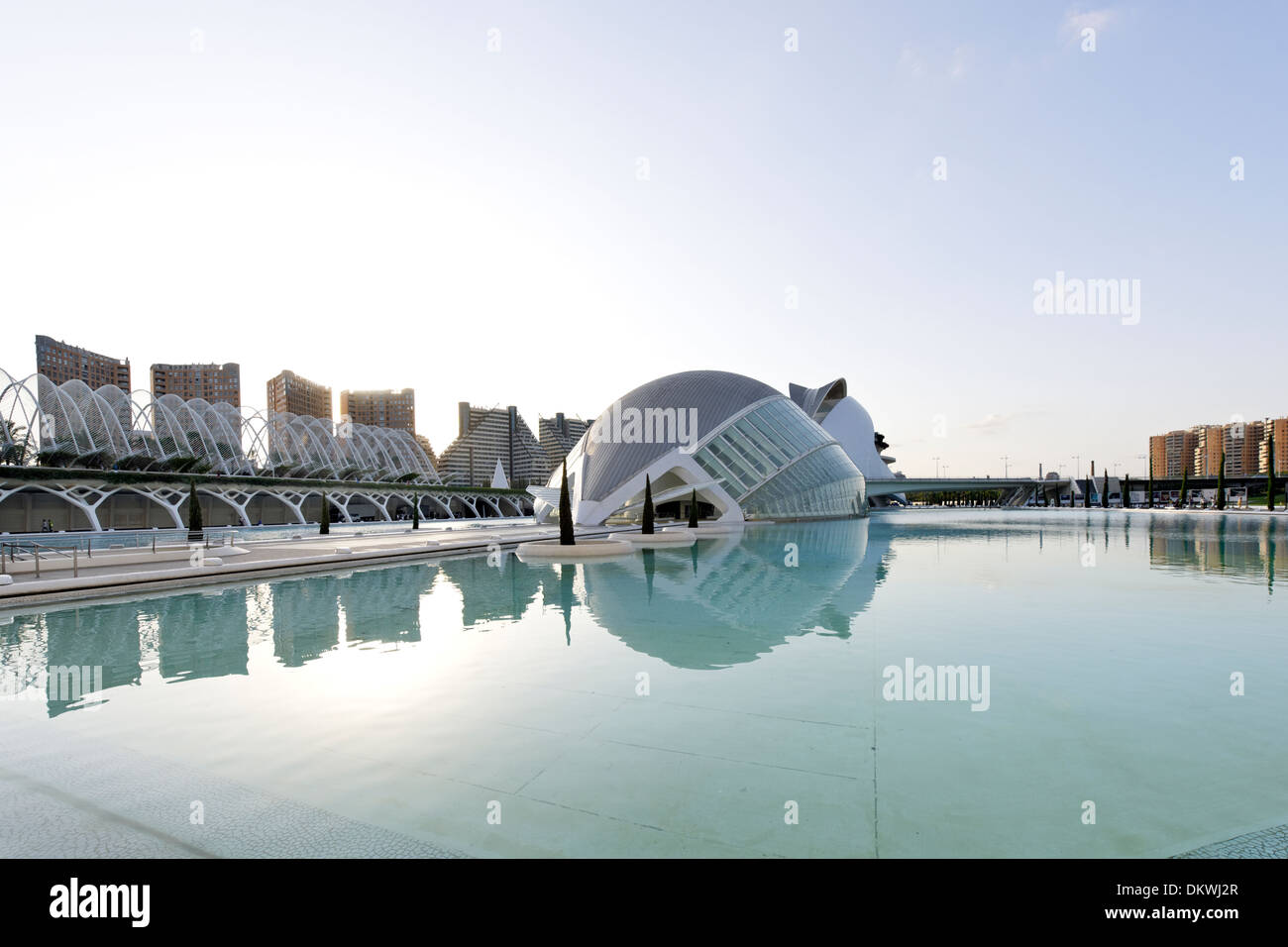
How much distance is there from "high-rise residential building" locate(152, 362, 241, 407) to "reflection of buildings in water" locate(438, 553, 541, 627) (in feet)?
351

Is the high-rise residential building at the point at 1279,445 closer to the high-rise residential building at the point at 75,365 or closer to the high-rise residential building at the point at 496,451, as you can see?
the high-rise residential building at the point at 496,451

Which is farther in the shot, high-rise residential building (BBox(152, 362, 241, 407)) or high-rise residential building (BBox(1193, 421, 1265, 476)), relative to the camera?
high-rise residential building (BBox(1193, 421, 1265, 476))

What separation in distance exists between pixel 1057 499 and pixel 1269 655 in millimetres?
125668

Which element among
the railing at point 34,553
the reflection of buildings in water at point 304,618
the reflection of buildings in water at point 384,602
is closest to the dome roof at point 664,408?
the reflection of buildings in water at point 384,602

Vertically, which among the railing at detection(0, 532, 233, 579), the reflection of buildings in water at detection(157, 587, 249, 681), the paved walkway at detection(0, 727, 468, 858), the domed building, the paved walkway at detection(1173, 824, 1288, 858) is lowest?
the reflection of buildings in water at detection(157, 587, 249, 681)

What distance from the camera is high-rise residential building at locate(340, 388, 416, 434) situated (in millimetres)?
143125

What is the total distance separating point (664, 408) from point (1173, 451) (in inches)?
7703

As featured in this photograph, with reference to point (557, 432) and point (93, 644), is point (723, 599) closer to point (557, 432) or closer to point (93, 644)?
point (93, 644)

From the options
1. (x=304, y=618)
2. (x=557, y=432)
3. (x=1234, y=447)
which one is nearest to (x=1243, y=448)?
(x=1234, y=447)

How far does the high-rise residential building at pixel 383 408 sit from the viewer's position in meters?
143

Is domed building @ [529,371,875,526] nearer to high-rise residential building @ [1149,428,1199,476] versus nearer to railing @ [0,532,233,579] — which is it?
railing @ [0,532,233,579]

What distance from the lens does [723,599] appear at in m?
11.7

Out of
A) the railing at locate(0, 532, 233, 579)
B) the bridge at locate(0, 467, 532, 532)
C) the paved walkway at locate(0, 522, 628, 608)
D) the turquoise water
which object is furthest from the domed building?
the turquoise water

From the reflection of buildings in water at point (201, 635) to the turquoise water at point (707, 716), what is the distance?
0.07 metres
